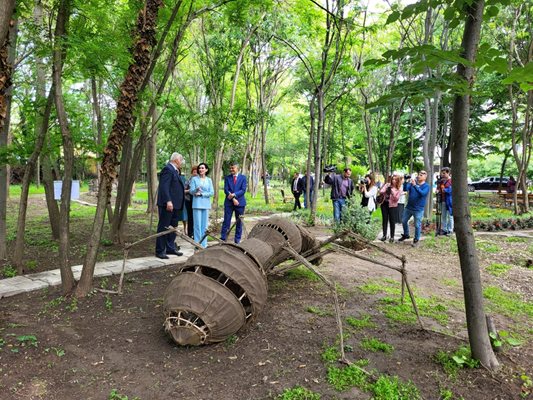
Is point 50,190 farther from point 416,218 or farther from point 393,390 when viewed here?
point 416,218

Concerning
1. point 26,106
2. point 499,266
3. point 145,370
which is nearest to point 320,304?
point 145,370

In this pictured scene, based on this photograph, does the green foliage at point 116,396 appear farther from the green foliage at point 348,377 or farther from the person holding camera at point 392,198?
the person holding camera at point 392,198

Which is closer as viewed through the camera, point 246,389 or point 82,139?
point 246,389

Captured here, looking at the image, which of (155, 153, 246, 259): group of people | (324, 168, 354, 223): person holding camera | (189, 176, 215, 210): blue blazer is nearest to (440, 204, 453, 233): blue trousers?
(324, 168, 354, 223): person holding camera

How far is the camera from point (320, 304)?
4578 mm

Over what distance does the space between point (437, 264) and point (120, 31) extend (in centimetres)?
719

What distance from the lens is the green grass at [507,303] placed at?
4838 millimetres

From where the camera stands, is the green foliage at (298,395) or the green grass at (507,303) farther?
the green grass at (507,303)

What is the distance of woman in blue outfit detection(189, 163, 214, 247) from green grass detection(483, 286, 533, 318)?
196 inches

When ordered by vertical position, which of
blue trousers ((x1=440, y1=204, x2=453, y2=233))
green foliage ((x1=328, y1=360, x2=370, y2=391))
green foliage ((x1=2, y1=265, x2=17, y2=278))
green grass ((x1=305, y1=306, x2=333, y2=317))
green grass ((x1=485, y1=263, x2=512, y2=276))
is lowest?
green grass ((x1=485, y1=263, x2=512, y2=276))

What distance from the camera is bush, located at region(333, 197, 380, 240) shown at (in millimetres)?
8484

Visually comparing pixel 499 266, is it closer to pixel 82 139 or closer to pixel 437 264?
pixel 437 264

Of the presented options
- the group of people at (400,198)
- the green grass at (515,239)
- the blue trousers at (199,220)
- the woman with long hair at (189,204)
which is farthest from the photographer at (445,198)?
the woman with long hair at (189,204)

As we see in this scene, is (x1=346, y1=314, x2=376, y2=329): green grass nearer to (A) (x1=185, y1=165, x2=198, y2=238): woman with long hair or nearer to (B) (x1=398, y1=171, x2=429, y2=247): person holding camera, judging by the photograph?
(A) (x1=185, y1=165, x2=198, y2=238): woman with long hair
